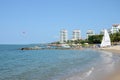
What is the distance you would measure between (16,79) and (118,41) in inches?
4291

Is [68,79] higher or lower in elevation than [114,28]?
lower

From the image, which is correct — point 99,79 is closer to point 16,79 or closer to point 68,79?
point 68,79

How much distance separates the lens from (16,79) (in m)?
18.5

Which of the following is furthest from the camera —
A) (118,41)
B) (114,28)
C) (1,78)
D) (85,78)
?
(114,28)

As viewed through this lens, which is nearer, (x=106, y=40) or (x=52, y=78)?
(x=52, y=78)

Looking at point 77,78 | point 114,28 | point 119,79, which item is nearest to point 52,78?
point 77,78

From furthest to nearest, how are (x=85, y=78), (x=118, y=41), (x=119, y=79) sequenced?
(x=118, y=41)
(x=85, y=78)
(x=119, y=79)

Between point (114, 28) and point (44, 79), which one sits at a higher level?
point (114, 28)

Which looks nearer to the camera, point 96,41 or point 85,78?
point 85,78

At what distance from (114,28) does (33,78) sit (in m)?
171

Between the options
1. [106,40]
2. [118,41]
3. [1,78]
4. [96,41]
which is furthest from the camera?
[96,41]

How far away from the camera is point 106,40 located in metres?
101

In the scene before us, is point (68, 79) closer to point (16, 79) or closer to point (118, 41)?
point (16, 79)

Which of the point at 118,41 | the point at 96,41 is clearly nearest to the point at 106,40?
the point at 118,41
